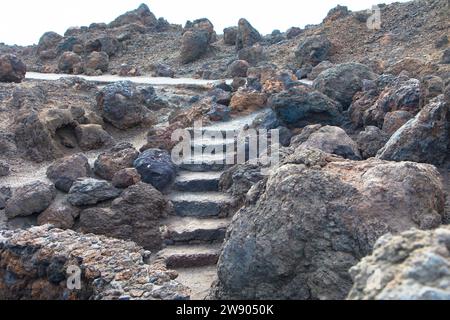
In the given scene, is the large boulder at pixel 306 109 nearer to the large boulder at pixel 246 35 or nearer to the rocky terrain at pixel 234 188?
the rocky terrain at pixel 234 188

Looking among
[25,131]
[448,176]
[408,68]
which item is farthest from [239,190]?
[408,68]

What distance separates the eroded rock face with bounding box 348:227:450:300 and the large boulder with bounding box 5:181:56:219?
6.47 m

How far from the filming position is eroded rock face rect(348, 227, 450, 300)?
7.91ft

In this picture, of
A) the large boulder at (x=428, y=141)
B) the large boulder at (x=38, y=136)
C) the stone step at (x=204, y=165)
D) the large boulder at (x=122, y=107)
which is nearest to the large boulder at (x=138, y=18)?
the large boulder at (x=122, y=107)

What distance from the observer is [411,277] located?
8.18ft

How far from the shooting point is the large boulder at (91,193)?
320 inches

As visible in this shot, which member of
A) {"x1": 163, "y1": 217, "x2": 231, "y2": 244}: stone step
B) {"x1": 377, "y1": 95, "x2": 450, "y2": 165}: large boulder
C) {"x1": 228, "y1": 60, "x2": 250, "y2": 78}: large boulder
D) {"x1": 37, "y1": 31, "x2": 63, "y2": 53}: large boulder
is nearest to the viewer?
{"x1": 377, "y1": 95, "x2": 450, "y2": 165}: large boulder

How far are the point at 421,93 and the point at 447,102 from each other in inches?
64.6

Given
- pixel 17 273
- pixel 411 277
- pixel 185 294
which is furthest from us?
pixel 17 273

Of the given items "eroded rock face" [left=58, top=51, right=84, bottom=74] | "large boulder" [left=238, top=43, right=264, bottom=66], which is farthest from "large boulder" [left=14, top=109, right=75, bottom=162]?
"eroded rock face" [left=58, top=51, right=84, bottom=74]

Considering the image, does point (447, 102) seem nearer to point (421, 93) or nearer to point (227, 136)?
point (421, 93)

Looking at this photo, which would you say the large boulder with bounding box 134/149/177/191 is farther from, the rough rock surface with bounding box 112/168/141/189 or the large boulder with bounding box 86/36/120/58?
the large boulder with bounding box 86/36/120/58

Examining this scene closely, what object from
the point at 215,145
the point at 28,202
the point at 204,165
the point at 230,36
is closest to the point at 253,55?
the point at 230,36

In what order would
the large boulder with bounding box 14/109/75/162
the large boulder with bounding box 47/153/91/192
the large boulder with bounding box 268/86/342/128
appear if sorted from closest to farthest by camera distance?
the large boulder with bounding box 47/153/91/192 < the large boulder with bounding box 268/86/342/128 < the large boulder with bounding box 14/109/75/162
